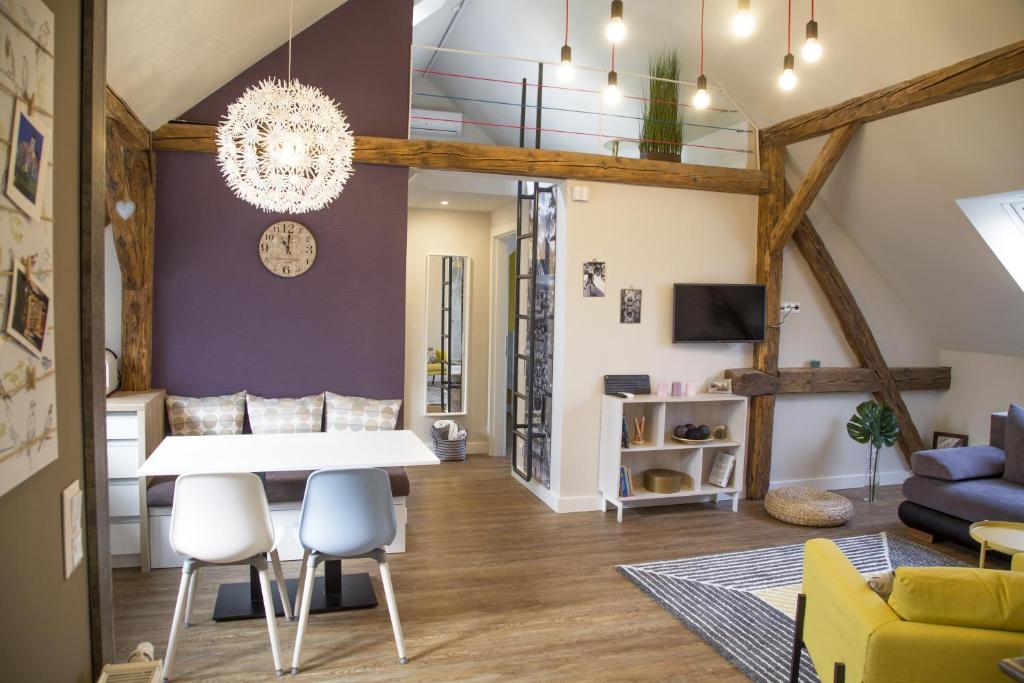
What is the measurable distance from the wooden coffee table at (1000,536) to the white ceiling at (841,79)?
2.13 metres

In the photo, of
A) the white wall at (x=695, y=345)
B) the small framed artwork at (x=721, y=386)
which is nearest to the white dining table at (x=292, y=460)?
the white wall at (x=695, y=345)

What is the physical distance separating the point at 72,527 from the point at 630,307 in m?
4.75

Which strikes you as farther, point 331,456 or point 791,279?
point 791,279

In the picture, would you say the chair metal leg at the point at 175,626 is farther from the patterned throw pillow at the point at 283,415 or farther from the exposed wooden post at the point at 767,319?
the exposed wooden post at the point at 767,319

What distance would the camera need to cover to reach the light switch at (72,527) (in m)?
1.28

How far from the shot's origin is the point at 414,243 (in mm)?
7199

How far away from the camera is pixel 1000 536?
3.83 metres

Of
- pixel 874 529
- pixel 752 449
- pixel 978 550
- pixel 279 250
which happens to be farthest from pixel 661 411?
pixel 279 250

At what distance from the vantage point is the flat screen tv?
5750mm

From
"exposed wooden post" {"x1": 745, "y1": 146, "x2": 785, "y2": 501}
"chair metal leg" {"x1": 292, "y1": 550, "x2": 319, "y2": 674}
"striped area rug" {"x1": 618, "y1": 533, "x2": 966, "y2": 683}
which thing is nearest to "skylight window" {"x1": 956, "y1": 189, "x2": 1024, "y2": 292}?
"exposed wooden post" {"x1": 745, "y1": 146, "x2": 785, "y2": 501}

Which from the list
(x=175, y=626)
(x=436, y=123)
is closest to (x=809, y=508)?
(x=175, y=626)

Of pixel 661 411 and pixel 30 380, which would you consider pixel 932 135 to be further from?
pixel 30 380

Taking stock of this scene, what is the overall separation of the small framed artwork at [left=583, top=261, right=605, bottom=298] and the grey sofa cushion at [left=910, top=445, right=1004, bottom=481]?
8.49 feet

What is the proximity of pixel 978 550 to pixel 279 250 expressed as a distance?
5.16 m
